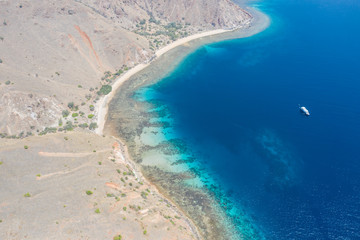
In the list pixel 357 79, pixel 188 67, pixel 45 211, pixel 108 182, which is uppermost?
pixel 357 79

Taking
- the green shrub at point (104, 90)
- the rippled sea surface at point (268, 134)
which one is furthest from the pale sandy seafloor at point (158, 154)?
the green shrub at point (104, 90)

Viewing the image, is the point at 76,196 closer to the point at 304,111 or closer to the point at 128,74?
the point at 128,74

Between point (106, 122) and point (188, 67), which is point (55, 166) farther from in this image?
point (188, 67)

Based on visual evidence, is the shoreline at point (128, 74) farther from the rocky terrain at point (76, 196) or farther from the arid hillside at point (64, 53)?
the rocky terrain at point (76, 196)

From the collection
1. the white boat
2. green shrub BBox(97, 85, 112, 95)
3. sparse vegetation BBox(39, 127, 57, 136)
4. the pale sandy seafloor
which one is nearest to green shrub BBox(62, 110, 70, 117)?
sparse vegetation BBox(39, 127, 57, 136)

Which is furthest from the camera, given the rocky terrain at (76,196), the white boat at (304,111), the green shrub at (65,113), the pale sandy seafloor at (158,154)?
the white boat at (304,111)

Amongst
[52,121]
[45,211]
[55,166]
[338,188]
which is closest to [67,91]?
[52,121]
